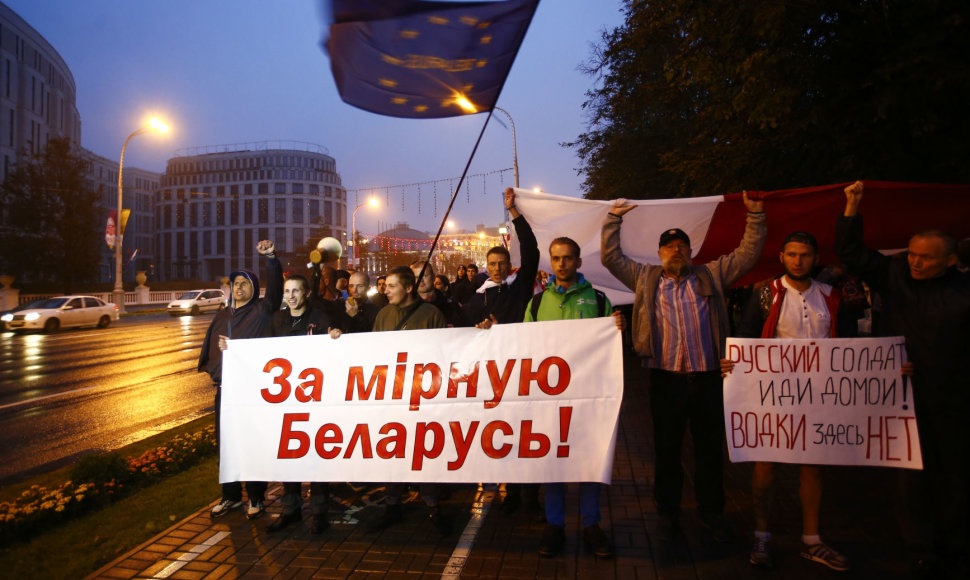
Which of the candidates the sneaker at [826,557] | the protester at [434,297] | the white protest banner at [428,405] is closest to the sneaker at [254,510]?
the white protest banner at [428,405]

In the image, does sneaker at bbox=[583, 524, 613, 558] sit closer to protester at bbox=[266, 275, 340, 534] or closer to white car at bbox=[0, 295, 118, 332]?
protester at bbox=[266, 275, 340, 534]

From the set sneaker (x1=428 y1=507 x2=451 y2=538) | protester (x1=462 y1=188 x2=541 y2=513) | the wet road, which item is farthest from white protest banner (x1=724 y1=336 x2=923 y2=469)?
the wet road

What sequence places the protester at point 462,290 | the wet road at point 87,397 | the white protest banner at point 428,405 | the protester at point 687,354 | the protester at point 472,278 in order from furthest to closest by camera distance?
the protester at point 462,290, the protester at point 472,278, the wet road at point 87,397, the protester at point 687,354, the white protest banner at point 428,405

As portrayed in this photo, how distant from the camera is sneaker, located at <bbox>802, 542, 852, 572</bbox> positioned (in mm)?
3445

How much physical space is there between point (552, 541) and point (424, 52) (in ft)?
A: 10.4

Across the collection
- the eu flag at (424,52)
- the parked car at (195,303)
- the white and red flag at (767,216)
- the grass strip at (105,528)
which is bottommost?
the grass strip at (105,528)

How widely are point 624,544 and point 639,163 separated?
14.9 metres

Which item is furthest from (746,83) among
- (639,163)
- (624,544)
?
(639,163)

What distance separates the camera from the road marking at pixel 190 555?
3740 millimetres

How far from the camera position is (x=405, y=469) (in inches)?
154

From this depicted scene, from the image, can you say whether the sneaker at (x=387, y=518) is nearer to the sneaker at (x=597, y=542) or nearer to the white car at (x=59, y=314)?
the sneaker at (x=597, y=542)

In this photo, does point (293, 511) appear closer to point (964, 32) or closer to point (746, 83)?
point (746, 83)

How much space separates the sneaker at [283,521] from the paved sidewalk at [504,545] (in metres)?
0.05

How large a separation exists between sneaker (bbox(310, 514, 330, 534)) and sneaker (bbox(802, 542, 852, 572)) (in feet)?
10.2
